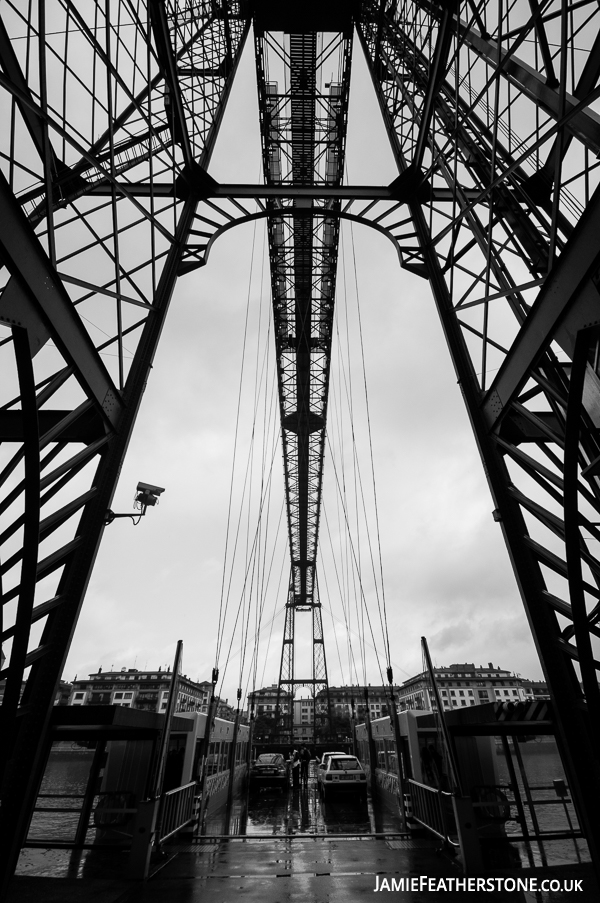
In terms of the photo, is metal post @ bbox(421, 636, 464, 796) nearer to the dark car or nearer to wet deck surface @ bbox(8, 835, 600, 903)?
wet deck surface @ bbox(8, 835, 600, 903)

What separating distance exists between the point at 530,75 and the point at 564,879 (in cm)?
979

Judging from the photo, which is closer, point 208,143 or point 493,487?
point 493,487

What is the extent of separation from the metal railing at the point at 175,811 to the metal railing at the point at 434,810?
448 cm

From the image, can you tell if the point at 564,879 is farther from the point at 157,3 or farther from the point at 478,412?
the point at 157,3

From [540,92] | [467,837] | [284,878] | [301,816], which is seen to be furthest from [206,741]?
[540,92]

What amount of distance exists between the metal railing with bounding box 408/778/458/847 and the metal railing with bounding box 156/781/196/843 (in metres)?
4.48

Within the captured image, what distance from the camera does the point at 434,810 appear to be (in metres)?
7.65

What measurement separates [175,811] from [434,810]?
4.74 metres

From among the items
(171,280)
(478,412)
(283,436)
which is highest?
(283,436)

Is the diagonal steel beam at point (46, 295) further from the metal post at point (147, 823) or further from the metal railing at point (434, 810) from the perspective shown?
the metal railing at point (434, 810)

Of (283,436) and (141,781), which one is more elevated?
(283,436)

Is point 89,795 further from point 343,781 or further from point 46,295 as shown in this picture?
point 46,295

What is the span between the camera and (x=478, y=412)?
6992 millimetres

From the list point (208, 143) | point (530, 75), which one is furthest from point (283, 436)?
point (530, 75)
